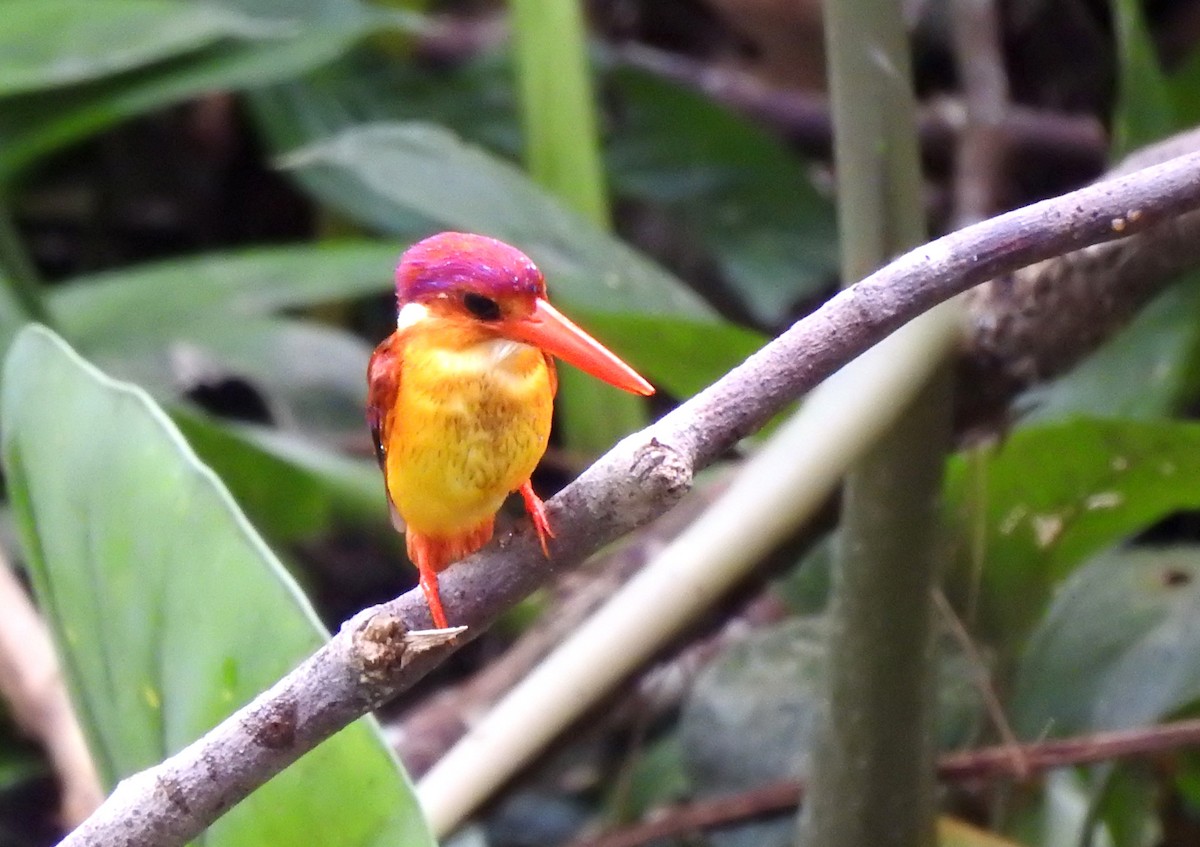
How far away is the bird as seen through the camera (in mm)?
529

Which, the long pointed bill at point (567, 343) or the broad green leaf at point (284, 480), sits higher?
the long pointed bill at point (567, 343)

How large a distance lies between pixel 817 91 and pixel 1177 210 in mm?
1686

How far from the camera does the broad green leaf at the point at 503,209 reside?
3.79 ft

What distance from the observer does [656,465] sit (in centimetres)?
43

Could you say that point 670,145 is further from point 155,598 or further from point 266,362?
point 155,598

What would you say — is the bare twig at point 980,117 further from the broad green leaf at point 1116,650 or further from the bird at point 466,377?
the bird at point 466,377

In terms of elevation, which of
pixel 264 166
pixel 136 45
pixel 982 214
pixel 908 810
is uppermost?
pixel 136 45

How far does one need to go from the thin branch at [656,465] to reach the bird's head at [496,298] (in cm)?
7

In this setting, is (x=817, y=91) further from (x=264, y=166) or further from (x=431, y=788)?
(x=431, y=788)

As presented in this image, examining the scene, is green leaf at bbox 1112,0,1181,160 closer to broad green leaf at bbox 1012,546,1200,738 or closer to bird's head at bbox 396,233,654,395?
broad green leaf at bbox 1012,546,1200,738

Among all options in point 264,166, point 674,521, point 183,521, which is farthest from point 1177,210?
point 264,166

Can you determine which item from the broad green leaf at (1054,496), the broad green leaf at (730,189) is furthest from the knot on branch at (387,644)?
the broad green leaf at (730,189)

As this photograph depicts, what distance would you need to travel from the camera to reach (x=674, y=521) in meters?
1.16

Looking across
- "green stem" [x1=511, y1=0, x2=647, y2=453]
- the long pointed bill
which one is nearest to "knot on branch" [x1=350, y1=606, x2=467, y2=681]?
the long pointed bill
